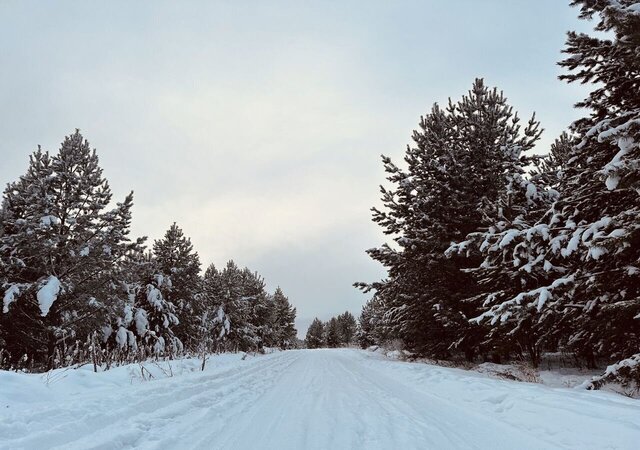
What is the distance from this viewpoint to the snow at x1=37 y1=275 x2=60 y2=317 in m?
13.1

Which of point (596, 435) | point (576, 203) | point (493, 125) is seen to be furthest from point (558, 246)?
point (493, 125)

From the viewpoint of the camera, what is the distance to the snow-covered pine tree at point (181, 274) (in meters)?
25.5

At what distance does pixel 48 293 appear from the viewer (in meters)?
13.3

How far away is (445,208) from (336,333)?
7611 cm

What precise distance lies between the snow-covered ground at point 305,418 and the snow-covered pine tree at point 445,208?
654 centimetres

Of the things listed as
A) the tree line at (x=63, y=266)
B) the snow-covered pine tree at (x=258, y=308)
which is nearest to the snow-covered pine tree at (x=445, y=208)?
the tree line at (x=63, y=266)

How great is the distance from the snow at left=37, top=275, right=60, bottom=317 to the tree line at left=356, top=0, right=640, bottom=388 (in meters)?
12.7

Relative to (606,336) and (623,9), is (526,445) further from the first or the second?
(623,9)

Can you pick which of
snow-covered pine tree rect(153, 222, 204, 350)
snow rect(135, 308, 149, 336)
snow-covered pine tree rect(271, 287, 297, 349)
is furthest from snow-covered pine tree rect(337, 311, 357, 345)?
snow rect(135, 308, 149, 336)

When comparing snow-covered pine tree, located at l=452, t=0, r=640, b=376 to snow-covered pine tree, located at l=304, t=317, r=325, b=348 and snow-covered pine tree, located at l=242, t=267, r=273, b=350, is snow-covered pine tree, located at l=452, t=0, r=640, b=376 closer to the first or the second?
snow-covered pine tree, located at l=242, t=267, r=273, b=350

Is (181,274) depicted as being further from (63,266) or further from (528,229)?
(528,229)

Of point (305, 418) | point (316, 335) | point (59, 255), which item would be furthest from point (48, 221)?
point (316, 335)

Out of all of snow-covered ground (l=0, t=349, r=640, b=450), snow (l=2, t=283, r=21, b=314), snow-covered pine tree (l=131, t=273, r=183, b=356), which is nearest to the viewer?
snow-covered ground (l=0, t=349, r=640, b=450)

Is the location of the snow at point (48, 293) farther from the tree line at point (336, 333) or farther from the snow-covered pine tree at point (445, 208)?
the tree line at point (336, 333)
